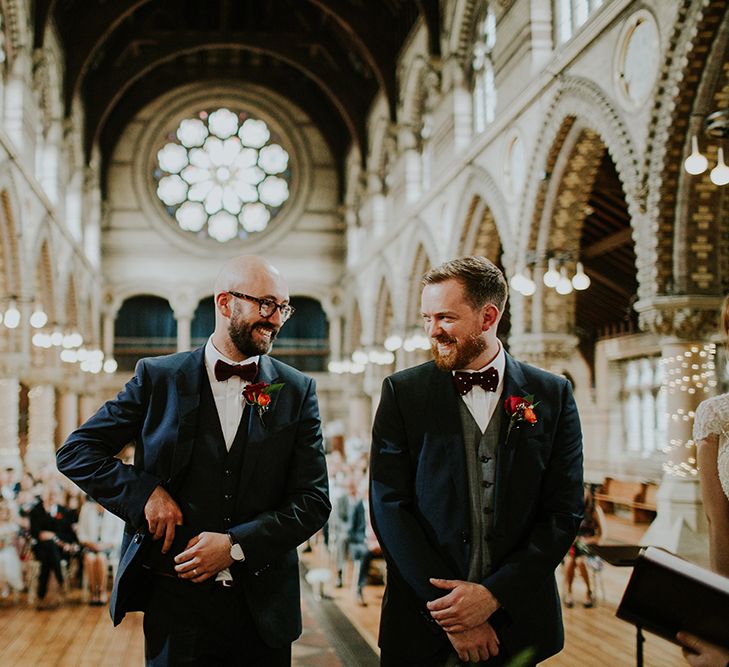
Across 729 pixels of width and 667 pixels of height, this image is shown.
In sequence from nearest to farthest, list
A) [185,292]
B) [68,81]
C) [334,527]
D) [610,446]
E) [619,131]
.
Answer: [619,131]
[334,527]
[610,446]
[68,81]
[185,292]

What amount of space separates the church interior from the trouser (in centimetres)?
356

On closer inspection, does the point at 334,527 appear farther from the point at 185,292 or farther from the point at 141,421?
the point at 185,292

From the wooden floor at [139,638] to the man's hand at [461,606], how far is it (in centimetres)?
386

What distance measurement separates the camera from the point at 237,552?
251 centimetres

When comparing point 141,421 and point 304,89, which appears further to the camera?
point 304,89

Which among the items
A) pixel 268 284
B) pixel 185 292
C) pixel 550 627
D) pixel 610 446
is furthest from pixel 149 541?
pixel 185 292

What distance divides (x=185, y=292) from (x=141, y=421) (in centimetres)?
2297

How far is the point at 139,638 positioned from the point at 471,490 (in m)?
5.17

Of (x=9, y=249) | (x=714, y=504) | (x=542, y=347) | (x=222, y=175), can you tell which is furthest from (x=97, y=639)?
(x=222, y=175)

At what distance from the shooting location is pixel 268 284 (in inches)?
104

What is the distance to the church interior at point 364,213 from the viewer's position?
8141 mm

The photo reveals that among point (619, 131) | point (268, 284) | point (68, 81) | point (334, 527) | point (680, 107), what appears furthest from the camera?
point (68, 81)

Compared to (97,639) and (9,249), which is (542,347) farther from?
(9,249)

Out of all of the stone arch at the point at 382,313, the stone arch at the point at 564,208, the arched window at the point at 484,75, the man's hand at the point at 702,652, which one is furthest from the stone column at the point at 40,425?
the man's hand at the point at 702,652
